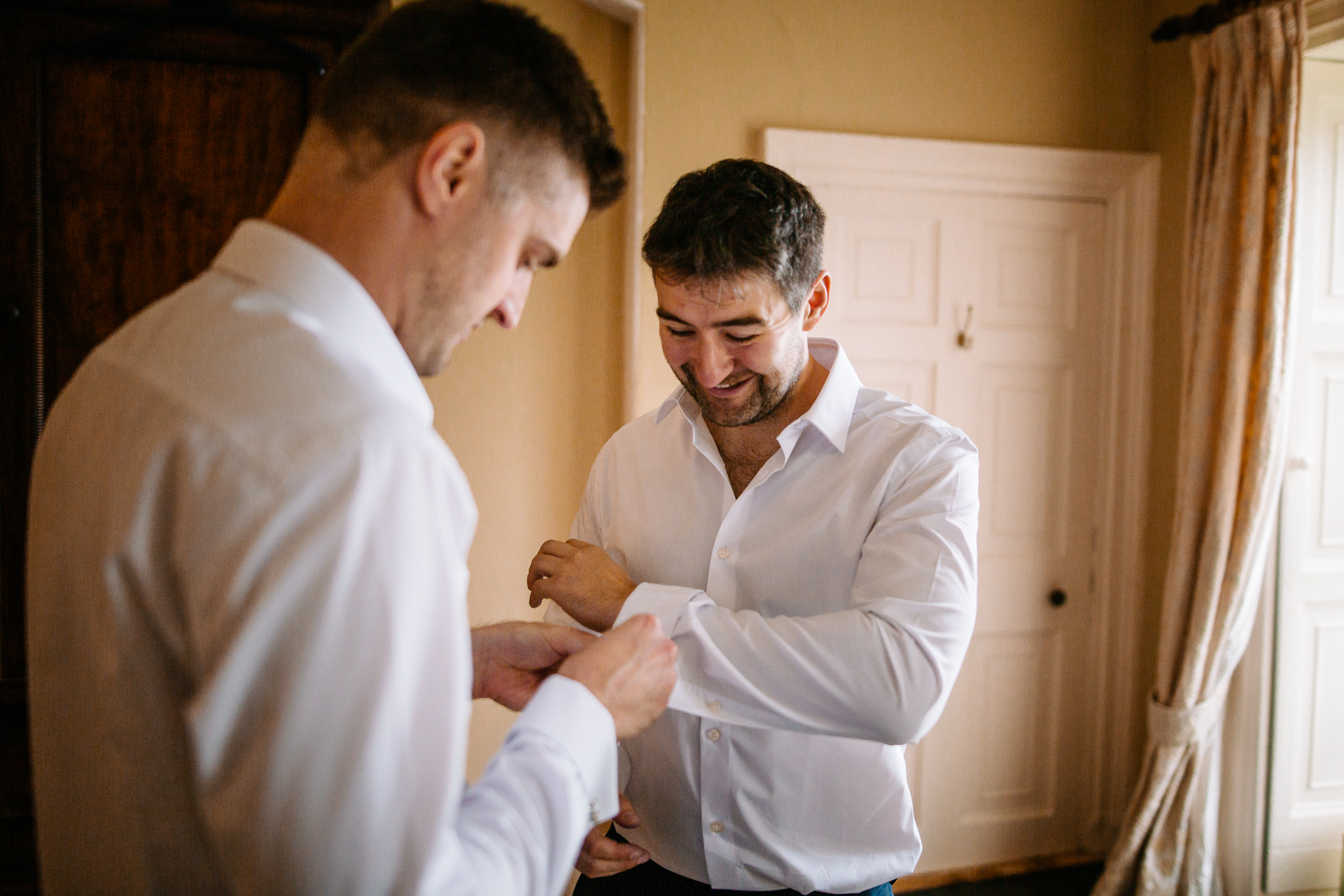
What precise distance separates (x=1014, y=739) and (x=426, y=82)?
10.6 feet

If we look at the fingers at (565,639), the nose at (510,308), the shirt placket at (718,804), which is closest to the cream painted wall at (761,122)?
the shirt placket at (718,804)

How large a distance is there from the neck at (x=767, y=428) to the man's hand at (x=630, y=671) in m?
0.68

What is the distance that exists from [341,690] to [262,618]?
0.22ft

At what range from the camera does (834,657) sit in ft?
3.81

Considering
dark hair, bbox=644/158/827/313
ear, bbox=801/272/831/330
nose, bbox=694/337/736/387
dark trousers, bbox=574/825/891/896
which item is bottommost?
dark trousers, bbox=574/825/891/896

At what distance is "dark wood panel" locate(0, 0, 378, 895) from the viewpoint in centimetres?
163

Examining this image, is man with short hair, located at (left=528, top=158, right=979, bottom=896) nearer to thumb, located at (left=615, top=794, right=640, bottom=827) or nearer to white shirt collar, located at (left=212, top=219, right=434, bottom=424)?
thumb, located at (left=615, top=794, right=640, bottom=827)

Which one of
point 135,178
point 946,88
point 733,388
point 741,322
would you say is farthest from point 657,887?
point 946,88

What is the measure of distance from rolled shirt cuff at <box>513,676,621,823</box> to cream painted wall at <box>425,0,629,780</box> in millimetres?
1803

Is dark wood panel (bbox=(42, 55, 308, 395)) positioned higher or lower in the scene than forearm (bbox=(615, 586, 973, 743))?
higher

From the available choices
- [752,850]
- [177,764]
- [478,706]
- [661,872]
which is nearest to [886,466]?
[752,850]

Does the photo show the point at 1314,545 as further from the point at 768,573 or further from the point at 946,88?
the point at 768,573

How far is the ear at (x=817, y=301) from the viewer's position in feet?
5.14

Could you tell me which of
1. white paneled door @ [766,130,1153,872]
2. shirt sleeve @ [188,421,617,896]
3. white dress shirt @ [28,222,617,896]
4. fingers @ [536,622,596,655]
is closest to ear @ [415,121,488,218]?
white dress shirt @ [28,222,617,896]
